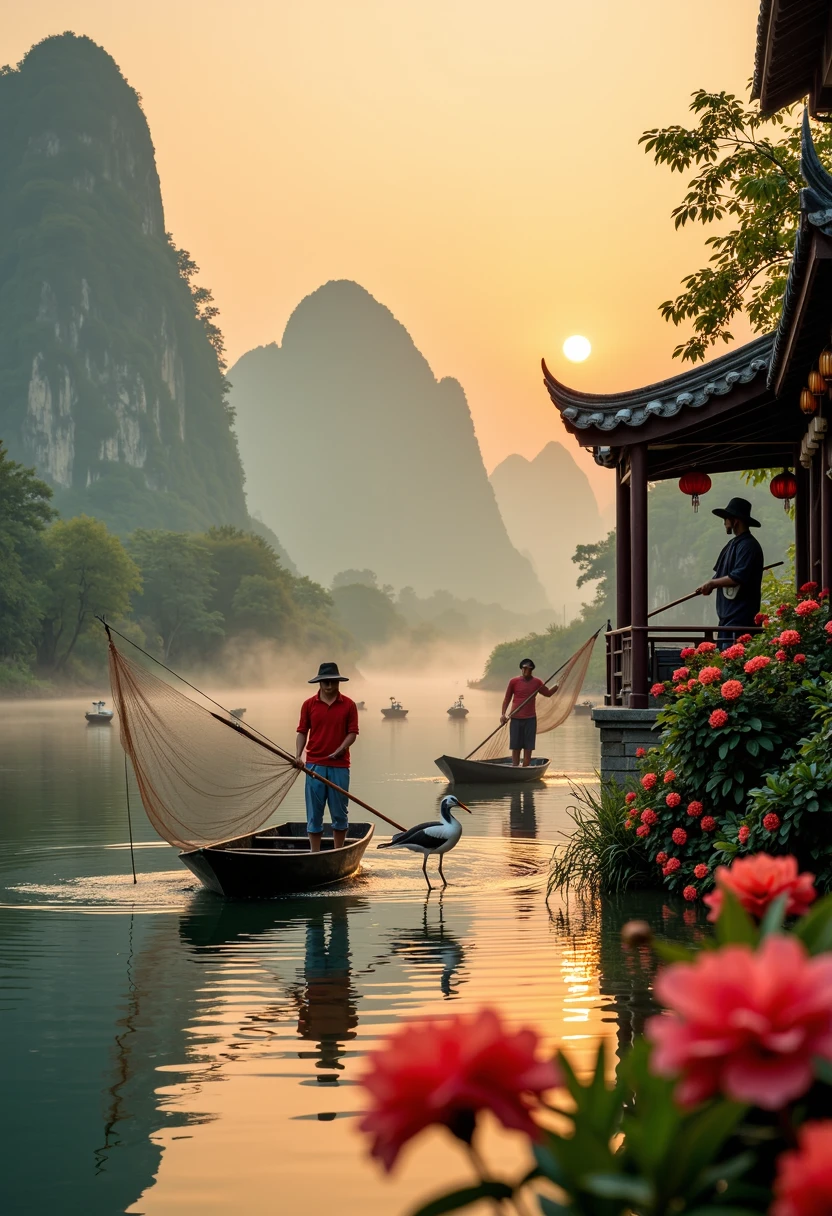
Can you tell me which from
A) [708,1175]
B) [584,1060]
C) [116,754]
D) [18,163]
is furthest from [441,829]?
[18,163]

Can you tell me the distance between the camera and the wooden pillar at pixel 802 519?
1477 cm

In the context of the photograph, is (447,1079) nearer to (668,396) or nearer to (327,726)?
(327,726)

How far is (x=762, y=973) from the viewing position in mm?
1541

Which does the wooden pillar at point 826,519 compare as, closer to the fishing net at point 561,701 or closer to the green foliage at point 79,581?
the fishing net at point 561,701

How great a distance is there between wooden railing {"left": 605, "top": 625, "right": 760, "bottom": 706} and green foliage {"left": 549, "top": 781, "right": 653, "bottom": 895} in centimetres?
150

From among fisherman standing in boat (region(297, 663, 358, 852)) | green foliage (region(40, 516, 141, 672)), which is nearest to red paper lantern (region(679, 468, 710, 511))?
fisherman standing in boat (region(297, 663, 358, 852))

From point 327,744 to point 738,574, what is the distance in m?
3.79

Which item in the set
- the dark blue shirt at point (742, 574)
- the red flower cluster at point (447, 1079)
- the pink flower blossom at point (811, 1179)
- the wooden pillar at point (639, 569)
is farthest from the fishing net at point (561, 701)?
the pink flower blossom at point (811, 1179)

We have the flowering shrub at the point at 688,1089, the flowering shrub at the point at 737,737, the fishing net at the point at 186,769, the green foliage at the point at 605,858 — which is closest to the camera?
the flowering shrub at the point at 688,1089

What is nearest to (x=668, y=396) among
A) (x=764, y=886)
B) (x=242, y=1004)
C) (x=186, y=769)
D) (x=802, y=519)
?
(x=802, y=519)

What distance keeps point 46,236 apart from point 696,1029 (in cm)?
17750

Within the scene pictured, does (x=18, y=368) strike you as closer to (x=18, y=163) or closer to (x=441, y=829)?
(x=18, y=163)

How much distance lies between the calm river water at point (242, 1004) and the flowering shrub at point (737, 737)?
1.85 ft

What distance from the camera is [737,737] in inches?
365
